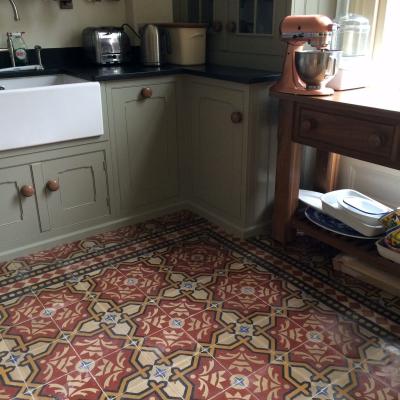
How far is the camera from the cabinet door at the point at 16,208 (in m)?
2.04

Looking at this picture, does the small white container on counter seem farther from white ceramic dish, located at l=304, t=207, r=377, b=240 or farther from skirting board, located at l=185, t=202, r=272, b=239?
white ceramic dish, located at l=304, t=207, r=377, b=240

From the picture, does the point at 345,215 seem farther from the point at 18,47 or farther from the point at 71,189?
the point at 18,47

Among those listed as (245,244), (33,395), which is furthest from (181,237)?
(33,395)

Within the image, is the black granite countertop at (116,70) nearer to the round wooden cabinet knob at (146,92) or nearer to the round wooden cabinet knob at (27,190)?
the round wooden cabinet knob at (146,92)

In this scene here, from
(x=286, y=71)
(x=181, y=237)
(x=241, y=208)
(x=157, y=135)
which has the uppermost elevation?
(x=286, y=71)

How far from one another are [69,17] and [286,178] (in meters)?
1.52

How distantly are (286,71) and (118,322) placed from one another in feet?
4.05

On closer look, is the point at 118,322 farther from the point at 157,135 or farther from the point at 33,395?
the point at 157,135

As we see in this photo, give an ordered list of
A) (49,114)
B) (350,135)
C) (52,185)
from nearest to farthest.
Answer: (350,135)
(49,114)
(52,185)

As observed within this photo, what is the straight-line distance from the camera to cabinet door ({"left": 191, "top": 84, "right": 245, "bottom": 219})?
7.11 feet

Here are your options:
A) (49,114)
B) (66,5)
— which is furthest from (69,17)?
(49,114)

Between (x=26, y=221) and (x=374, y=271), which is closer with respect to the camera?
(x=374, y=271)

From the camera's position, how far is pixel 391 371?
4.76ft

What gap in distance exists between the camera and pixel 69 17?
2523 mm
